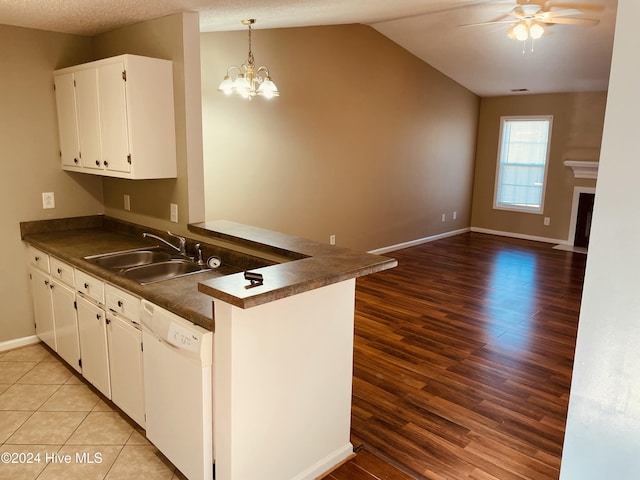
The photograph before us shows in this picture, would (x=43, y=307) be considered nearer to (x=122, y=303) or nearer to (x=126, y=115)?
(x=122, y=303)

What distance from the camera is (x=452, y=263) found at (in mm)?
6395

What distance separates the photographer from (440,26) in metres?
5.46

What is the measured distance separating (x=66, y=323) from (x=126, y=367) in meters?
0.85

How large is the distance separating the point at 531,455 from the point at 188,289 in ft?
6.37

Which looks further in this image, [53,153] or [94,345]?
[53,153]

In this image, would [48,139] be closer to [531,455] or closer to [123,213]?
[123,213]

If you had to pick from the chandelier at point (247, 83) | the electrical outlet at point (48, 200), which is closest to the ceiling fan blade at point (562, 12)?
the chandelier at point (247, 83)

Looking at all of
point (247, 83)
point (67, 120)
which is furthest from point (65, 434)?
point (247, 83)

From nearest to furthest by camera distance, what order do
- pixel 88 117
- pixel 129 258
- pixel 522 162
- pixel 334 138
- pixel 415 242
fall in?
pixel 129 258, pixel 88 117, pixel 334 138, pixel 415 242, pixel 522 162

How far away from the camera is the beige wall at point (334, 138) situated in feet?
15.2

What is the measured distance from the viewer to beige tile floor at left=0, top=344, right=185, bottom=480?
2273mm

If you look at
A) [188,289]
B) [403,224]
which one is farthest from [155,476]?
[403,224]

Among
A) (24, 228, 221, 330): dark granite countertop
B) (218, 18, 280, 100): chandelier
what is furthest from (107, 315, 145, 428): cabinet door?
(218, 18, 280, 100): chandelier

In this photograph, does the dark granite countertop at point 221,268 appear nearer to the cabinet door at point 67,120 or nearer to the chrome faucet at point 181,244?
the chrome faucet at point 181,244
